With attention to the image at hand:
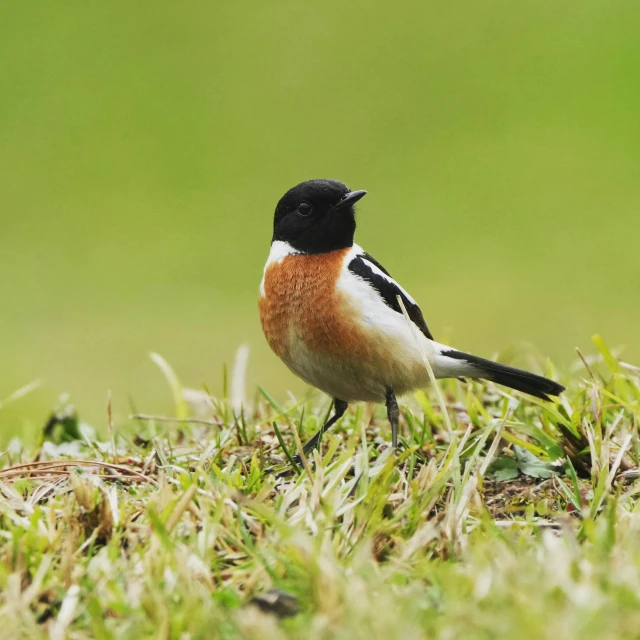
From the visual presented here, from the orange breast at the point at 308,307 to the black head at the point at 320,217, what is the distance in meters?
0.11

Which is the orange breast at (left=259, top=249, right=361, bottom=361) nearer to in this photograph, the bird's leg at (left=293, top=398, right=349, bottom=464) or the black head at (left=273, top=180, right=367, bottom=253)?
the black head at (left=273, top=180, right=367, bottom=253)

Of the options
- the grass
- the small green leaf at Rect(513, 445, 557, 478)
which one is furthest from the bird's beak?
the small green leaf at Rect(513, 445, 557, 478)

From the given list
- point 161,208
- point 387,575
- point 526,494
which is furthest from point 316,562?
point 161,208

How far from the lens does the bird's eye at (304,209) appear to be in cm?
552

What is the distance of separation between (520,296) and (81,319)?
523 centimetres

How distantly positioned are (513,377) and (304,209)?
56.8 inches

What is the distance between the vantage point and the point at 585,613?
103 inches

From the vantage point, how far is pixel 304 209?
5531 mm

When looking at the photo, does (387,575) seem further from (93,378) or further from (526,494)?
(93,378)

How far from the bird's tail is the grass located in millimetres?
297

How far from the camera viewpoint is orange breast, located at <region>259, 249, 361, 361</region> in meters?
4.96

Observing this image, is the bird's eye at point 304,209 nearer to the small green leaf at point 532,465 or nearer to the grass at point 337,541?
the grass at point 337,541

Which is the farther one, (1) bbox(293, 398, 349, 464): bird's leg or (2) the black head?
(2) the black head

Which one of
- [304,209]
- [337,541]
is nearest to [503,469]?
[337,541]
